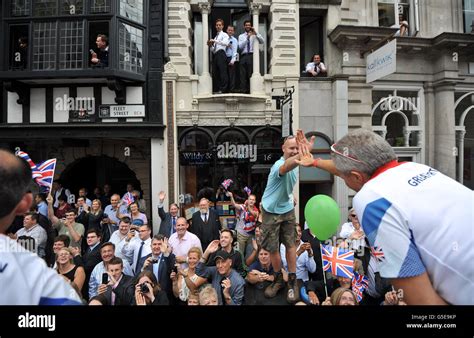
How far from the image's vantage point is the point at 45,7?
5539mm

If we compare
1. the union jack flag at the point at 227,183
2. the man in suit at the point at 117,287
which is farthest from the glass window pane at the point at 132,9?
the man in suit at the point at 117,287

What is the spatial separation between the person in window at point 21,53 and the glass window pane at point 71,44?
750 mm

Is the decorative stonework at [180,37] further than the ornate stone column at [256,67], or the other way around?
the decorative stonework at [180,37]

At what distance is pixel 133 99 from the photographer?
5.57 m

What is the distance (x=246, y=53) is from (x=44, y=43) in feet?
13.5

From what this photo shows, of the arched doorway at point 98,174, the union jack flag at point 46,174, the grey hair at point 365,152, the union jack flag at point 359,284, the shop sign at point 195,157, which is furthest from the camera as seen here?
the arched doorway at point 98,174

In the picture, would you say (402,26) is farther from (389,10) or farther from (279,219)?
(279,219)

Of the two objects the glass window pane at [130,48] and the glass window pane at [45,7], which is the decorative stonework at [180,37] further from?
the glass window pane at [45,7]

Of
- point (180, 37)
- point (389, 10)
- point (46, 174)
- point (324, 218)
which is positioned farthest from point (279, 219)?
point (389, 10)

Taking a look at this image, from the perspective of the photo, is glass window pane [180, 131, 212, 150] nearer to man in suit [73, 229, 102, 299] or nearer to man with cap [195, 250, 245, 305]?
man in suit [73, 229, 102, 299]

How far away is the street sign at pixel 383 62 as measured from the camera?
139 inches
